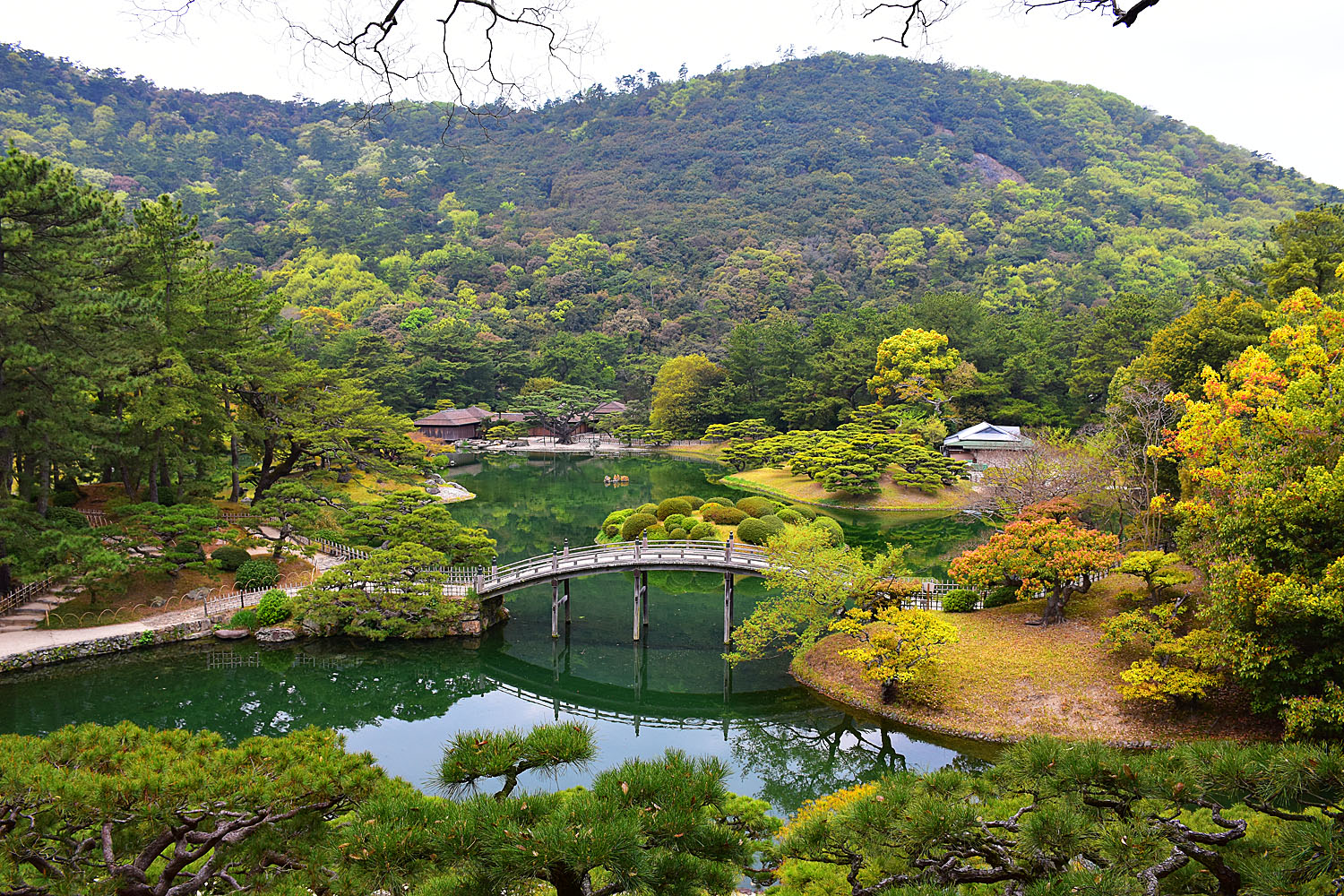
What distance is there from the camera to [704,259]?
278 ft

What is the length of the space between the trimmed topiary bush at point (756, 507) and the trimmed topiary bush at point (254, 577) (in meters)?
14.6

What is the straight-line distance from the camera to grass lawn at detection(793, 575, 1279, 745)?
40.9 feet

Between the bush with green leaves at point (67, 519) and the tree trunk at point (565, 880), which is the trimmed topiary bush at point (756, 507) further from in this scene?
the tree trunk at point (565, 880)

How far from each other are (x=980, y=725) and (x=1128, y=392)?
39.7ft

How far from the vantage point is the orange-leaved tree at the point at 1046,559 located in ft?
49.2

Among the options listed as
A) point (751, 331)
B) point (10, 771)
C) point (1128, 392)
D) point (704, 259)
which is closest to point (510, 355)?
point (751, 331)

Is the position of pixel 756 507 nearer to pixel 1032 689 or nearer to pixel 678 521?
pixel 678 521

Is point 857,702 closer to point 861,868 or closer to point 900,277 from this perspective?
point 861,868

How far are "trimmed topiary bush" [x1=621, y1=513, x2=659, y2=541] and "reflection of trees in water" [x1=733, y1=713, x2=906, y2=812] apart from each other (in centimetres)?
1119

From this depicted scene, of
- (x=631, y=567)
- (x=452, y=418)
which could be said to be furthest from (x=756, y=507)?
(x=452, y=418)

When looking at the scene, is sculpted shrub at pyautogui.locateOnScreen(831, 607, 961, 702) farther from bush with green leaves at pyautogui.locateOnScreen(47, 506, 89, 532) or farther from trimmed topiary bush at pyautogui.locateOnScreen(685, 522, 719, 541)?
bush with green leaves at pyautogui.locateOnScreen(47, 506, 89, 532)

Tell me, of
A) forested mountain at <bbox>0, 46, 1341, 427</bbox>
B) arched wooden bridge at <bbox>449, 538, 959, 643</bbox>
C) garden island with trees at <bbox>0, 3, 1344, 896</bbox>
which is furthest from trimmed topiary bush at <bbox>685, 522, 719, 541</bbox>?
forested mountain at <bbox>0, 46, 1341, 427</bbox>

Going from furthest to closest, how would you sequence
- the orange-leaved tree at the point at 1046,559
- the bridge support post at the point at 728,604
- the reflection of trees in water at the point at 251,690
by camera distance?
1. the bridge support post at the point at 728,604
2. the orange-leaved tree at the point at 1046,559
3. the reflection of trees in water at the point at 251,690

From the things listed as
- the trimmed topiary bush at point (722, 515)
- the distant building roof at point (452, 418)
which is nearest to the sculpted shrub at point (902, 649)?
the trimmed topiary bush at point (722, 515)
